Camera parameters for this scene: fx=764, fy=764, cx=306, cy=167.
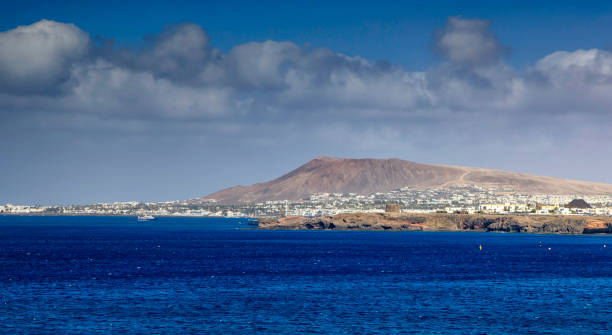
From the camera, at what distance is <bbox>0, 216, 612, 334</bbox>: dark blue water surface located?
6256 centimetres

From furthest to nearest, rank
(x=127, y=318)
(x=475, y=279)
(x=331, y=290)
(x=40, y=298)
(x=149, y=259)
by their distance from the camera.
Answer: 1. (x=149, y=259)
2. (x=475, y=279)
3. (x=331, y=290)
4. (x=40, y=298)
5. (x=127, y=318)

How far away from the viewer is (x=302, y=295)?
3172 inches

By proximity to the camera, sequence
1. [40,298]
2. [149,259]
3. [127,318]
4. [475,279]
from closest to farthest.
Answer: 1. [127,318]
2. [40,298]
3. [475,279]
4. [149,259]

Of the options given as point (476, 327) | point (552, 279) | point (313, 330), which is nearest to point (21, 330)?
point (313, 330)

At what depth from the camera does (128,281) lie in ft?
301

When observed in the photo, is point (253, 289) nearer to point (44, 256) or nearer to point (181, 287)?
point (181, 287)

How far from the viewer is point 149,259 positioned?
129 meters

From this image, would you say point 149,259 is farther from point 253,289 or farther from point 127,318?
point 127,318

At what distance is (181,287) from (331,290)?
16966mm

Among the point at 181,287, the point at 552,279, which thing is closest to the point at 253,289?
the point at 181,287

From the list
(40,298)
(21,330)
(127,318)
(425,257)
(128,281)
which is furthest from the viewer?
(425,257)

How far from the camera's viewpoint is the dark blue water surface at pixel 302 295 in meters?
62.6

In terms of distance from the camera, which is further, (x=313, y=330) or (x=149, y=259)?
(x=149, y=259)

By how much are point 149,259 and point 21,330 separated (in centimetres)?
7033
